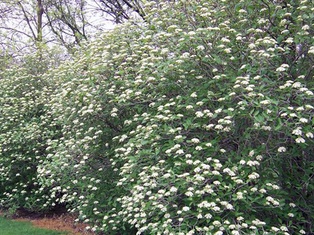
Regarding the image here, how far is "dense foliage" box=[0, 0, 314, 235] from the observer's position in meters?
4.13

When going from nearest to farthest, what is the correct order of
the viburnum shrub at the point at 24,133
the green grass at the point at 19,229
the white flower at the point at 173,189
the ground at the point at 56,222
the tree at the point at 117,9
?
the white flower at the point at 173,189 → the green grass at the point at 19,229 → the ground at the point at 56,222 → the viburnum shrub at the point at 24,133 → the tree at the point at 117,9

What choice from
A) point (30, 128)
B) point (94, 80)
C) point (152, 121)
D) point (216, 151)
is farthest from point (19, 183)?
point (216, 151)

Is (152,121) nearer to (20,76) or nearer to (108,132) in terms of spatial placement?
(108,132)

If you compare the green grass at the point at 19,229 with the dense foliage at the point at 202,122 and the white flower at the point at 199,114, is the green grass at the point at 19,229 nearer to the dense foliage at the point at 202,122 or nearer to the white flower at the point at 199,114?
the dense foliage at the point at 202,122

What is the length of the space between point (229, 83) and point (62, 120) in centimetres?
341

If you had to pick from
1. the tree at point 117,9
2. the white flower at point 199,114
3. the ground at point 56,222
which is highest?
the tree at point 117,9

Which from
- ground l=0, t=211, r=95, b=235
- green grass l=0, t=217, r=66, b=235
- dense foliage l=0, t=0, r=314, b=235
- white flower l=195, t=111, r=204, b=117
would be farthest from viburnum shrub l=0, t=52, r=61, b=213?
white flower l=195, t=111, r=204, b=117

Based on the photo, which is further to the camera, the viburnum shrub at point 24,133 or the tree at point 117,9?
the tree at point 117,9

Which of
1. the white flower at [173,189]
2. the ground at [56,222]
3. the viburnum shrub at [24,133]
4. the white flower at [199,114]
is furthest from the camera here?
the viburnum shrub at [24,133]

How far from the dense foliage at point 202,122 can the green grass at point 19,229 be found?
2396 millimetres

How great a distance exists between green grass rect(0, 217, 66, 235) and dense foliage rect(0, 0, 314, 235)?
7.86 ft

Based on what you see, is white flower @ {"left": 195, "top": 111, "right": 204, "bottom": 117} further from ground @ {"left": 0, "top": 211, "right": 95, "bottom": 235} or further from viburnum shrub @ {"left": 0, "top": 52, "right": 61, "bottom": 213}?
viburnum shrub @ {"left": 0, "top": 52, "right": 61, "bottom": 213}

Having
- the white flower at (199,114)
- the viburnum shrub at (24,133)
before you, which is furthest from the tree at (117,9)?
the white flower at (199,114)

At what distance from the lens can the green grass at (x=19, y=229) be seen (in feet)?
26.7
